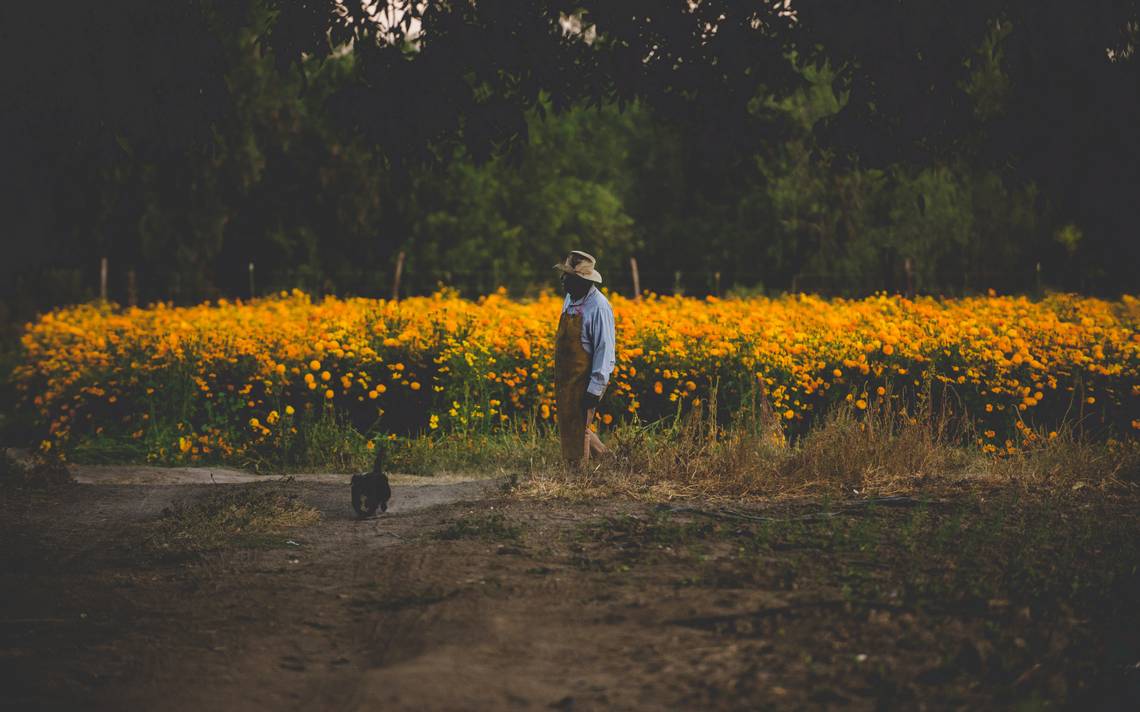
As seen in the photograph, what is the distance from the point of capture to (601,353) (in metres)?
8.17

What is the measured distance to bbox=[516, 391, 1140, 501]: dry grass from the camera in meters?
7.60

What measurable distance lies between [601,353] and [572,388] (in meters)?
0.32

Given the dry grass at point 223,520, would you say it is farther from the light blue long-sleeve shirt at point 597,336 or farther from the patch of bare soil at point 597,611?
the light blue long-sleeve shirt at point 597,336

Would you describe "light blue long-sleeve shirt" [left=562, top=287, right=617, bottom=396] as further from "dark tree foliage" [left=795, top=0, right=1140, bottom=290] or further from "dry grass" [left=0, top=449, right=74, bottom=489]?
"dry grass" [left=0, top=449, right=74, bottom=489]

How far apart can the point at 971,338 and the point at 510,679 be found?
6853 millimetres

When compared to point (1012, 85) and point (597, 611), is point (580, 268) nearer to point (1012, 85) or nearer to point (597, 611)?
point (1012, 85)

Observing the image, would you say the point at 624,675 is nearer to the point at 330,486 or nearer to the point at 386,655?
the point at 386,655

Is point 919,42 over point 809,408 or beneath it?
over

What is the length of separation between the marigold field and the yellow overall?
979 mm

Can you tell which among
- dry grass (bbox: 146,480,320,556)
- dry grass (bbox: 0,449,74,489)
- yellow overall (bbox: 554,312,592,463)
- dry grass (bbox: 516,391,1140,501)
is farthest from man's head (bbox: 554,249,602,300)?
dry grass (bbox: 0,449,74,489)

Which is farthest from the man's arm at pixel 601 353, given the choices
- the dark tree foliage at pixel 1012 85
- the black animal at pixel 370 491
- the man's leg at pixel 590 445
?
the dark tree foliage at pixel 1012 85

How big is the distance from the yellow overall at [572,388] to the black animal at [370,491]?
1454mm

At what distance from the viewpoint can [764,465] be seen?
7902 mm

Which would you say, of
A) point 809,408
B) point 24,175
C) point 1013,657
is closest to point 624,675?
point 1013,657
